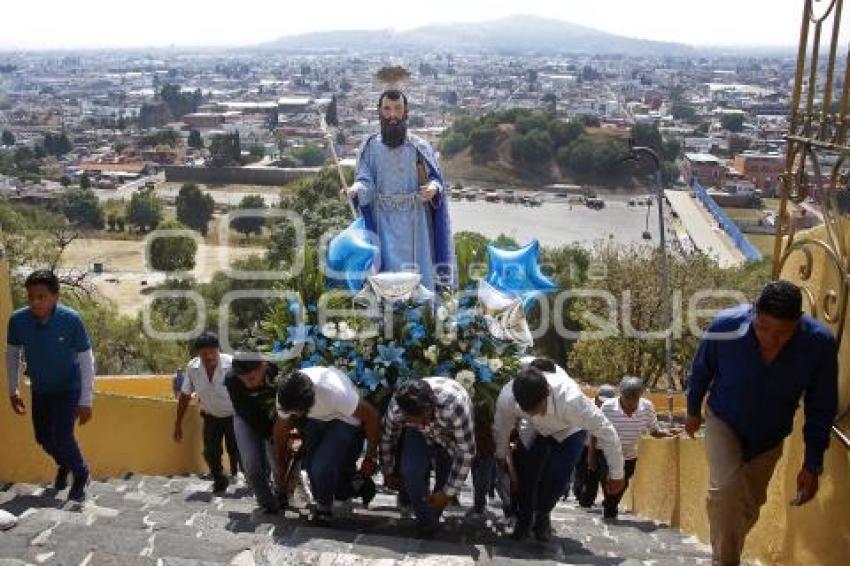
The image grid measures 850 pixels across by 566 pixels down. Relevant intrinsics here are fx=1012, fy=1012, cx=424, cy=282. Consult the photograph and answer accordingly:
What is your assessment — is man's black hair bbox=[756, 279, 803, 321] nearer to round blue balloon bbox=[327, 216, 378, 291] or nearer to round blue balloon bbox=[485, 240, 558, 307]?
round blue balloon bbox=[485, 240, 558, 307]

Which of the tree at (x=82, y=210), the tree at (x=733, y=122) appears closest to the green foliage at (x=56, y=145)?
the tree at (x=82, y=210)

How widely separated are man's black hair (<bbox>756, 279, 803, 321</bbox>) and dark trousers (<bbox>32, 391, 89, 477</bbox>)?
3.33m

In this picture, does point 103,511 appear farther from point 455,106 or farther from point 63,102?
point 63,102

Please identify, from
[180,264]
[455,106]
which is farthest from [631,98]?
[180,264]

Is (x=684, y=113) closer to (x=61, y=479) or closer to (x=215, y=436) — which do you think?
(x=215, y=436)

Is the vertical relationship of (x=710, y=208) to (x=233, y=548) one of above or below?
below

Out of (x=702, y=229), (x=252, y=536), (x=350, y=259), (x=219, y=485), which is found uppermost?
(x=350, y=259)

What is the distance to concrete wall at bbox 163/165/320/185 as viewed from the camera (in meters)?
87.2

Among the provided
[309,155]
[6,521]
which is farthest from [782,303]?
[309,155]

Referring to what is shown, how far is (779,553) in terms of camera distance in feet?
14.6

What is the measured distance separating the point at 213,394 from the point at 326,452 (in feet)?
3.89

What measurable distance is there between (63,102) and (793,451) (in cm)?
19358

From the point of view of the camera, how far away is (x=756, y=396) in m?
3.83

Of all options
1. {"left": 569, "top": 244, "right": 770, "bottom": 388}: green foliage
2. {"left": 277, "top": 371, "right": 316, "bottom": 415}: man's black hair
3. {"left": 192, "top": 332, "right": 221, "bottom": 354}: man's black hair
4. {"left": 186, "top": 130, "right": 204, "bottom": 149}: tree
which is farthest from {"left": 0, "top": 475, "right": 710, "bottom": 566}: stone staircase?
{"left": 186, "top": 130, "right": 204, "bottom": 149}: tree
